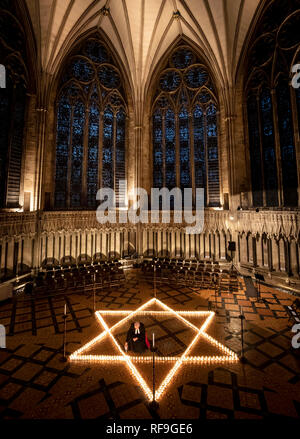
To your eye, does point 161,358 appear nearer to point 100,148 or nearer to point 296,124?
point 296,124

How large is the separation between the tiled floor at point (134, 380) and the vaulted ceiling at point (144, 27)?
1382cm

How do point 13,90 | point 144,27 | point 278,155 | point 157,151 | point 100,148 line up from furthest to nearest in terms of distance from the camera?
1. point 157,151
2. point 100,148
3. point 144,27
4. point 278,155
5. point 13,90

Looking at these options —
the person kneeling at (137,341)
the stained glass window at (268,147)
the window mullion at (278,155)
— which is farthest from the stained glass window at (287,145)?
the person kneeling at (137,341)

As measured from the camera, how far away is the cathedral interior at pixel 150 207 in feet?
16.5

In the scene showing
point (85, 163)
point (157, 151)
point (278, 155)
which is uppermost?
point (157, 151)

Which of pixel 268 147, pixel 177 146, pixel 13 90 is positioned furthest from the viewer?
pixel 177 146

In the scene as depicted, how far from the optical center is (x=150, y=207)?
52.1 ft

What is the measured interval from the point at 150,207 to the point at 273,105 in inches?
378

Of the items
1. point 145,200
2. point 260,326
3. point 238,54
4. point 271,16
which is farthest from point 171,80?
point 260,326

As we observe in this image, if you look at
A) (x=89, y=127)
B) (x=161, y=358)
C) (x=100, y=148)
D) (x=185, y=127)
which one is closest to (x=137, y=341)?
(x=161, y=358)

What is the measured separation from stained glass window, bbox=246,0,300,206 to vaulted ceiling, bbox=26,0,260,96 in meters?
1.22

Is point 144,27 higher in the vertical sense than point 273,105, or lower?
higher
